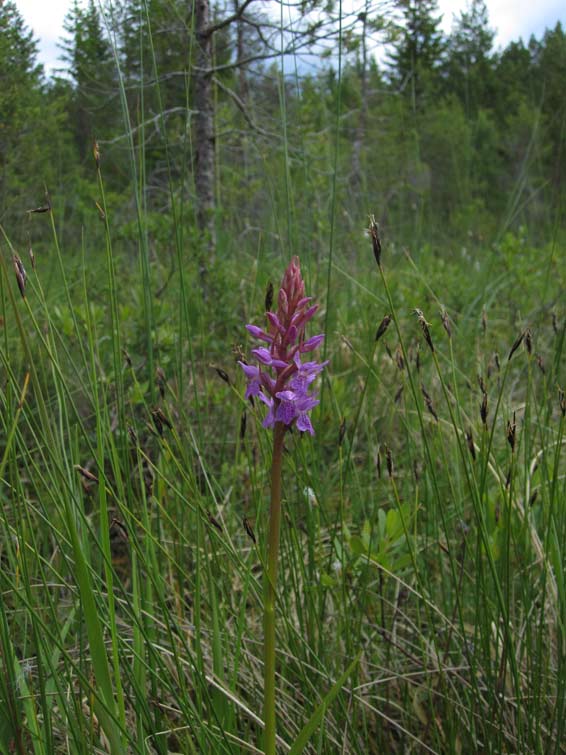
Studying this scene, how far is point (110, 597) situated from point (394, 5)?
325 centimetres

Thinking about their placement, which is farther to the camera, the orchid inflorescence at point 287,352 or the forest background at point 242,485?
the forest background at point 242,485

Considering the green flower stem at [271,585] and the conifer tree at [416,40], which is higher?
the conifer tree at [416,40]

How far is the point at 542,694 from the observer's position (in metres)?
1.26

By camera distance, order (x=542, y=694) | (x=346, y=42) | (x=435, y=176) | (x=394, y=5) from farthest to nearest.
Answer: (x=435, y=176)
(x=346, y=42)
(x=394, y=5)
(x=542, y=694)

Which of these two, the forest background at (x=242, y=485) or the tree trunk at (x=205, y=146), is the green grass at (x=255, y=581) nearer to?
the forest background at (x=242, y=485)

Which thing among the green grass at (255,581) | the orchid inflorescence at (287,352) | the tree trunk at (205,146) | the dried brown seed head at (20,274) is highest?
the tree trunk at (205,146)

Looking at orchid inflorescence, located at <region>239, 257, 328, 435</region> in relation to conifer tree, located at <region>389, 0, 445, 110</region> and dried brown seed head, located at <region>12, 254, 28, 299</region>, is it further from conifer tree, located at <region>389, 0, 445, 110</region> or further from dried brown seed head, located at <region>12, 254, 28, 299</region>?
conifer tree, located at <region>389, 0, 445, 110</region>

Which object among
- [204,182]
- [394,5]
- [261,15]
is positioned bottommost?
[204,182]

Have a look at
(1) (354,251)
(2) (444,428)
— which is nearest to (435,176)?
(1) (354,251)

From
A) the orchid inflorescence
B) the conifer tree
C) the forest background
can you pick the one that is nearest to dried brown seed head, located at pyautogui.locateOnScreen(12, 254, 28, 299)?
the forest background

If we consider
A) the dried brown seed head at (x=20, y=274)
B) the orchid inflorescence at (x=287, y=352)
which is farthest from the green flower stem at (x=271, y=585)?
the dried brown seed head at (x=20, y=274)

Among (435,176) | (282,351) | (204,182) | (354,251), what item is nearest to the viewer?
(282,351)

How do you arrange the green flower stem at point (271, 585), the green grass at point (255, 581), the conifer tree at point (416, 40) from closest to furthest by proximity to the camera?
the green flower stem at point (271, 585) < the green grass at point (255, 581) < the conifer tree at point (416, 40)

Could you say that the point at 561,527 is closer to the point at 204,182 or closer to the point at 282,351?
the point at 282,351
